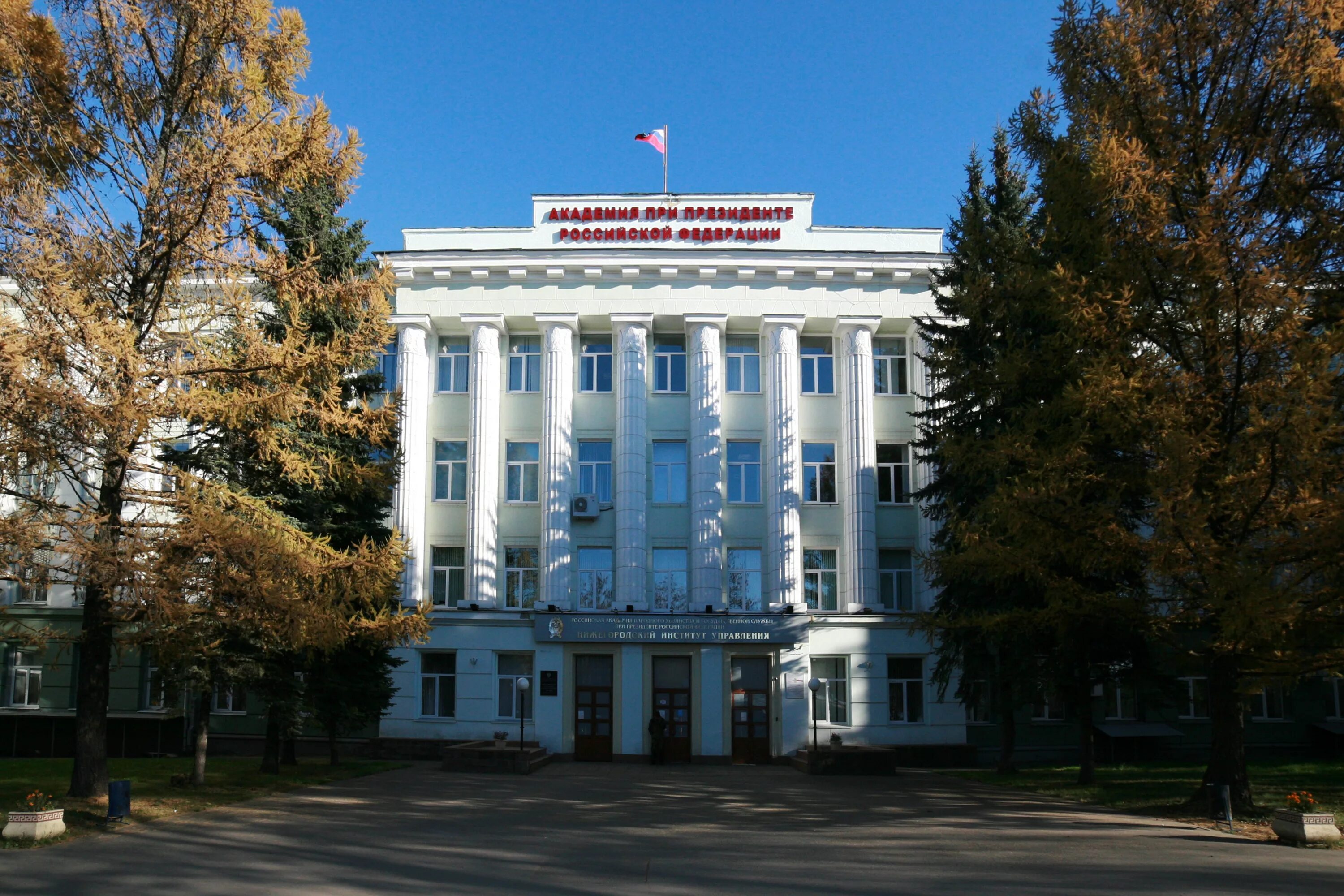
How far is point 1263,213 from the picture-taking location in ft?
52.1

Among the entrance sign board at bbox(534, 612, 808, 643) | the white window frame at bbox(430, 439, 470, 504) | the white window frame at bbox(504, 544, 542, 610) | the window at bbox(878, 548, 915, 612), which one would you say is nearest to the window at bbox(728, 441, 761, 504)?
the entrance sign board at bbox(534, 612, 808, 643)

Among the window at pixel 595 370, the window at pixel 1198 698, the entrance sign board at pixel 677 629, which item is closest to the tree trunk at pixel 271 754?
the entrance sign board at pixel 677 629

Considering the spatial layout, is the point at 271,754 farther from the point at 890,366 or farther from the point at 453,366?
the point at 890,366

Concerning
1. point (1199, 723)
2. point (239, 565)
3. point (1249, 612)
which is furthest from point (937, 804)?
point (1199, 723)

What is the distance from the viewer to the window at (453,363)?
3388 centimetres

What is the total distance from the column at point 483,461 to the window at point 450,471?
1.39 feet

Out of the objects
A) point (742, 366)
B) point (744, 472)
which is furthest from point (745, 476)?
point (742, 366)

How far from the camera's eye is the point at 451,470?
33.2 meters

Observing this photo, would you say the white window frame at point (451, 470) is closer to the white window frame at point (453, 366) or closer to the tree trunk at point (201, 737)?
the white window frame at point (453, 366)

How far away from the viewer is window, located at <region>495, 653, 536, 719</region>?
31484 millimetres

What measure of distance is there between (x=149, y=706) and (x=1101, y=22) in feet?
103

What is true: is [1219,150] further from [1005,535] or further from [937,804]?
[937,804]

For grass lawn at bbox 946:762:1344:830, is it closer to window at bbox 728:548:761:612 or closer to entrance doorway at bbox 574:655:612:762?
window at bbox 728:548:761:612

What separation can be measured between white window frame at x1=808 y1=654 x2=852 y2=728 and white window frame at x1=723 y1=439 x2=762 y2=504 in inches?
212
